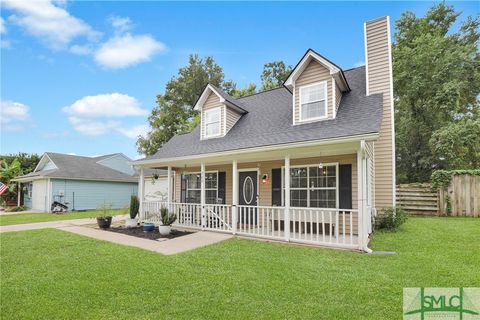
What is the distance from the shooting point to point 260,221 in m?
9.85

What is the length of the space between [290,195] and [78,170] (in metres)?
19.0

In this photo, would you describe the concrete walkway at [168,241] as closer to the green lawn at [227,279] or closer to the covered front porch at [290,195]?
the green lawn at [227,279]

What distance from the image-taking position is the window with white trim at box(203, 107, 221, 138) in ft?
38.1

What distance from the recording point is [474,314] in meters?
3.32

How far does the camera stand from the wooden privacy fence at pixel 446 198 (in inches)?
439

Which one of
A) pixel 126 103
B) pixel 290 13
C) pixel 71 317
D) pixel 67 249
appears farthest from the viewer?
pixel 126 103

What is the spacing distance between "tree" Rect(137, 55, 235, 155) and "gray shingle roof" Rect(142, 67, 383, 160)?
53.5 ft

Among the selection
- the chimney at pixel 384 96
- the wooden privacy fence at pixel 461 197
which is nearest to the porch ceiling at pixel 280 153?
the chimney at pixel 384 96

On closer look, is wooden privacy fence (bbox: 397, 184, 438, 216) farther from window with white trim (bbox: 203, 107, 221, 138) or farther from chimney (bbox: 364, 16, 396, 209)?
window with white trim (bbox: 203, 107, 221, 138)

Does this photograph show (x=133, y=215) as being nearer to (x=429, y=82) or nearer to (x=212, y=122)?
(x=212, y=122)

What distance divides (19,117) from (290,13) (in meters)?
21.4

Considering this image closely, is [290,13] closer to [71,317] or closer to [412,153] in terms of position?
[71,317]

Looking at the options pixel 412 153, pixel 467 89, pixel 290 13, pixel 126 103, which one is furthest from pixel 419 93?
pixel 126 103

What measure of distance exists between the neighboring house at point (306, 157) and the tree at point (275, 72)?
1457cm
